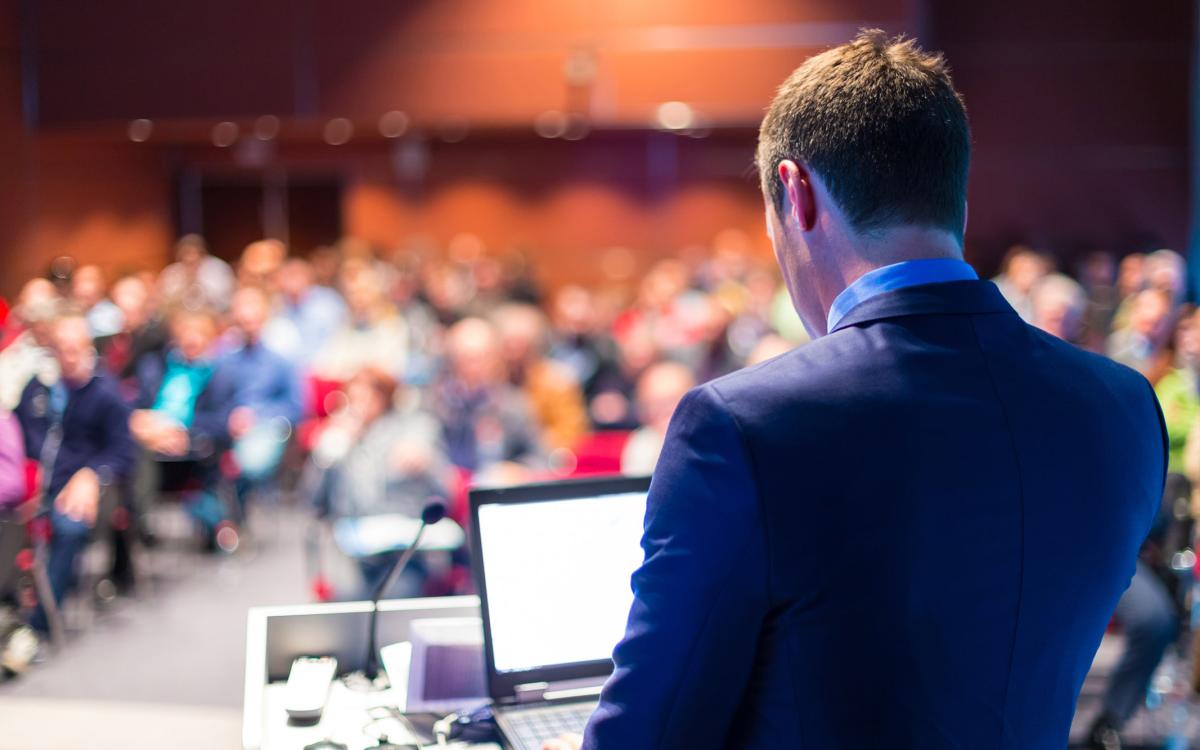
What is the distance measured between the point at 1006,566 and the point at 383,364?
4.08 metres

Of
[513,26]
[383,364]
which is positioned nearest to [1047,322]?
[383,364]

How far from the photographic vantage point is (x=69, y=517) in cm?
489

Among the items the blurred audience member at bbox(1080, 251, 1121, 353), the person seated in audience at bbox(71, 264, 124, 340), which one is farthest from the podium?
the blurred audience member at bbox(1080, 251, 1121, 353)

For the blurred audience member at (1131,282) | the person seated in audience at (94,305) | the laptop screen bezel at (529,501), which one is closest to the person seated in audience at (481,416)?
the laptop screen bezel at (529,501)

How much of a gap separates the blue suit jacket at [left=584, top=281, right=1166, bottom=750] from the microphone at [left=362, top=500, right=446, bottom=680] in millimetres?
892

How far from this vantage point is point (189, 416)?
6.39 meters

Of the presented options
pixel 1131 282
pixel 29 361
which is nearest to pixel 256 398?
pixel 29 361

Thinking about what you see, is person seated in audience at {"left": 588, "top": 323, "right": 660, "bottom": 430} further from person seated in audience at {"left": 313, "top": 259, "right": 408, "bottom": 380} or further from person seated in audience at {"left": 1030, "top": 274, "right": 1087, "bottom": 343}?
person seated in audience at {"left": 1030, "top": 274, "right": 1087, "bottom": 343}

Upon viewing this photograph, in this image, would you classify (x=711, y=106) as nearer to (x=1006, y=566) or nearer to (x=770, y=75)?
(x=770, y=75)

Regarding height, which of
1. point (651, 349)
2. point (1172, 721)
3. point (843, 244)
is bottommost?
point (1172, 721)

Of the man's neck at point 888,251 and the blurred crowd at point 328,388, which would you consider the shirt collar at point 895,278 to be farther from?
the blurred crowd at point 328,388

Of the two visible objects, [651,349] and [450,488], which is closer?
[450,488]

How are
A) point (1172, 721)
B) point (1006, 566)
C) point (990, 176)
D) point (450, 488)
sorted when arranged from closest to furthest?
1. point (1006, 566)
2. point (1172, 721)
3. point (450, 488)
4. point (990, 176)

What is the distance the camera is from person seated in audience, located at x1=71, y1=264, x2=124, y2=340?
7.44 m
